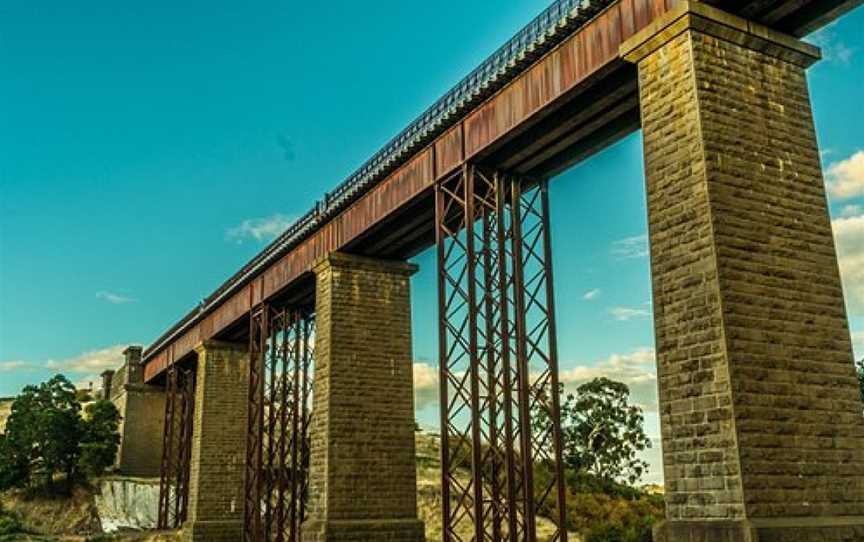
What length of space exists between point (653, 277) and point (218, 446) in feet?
82.7

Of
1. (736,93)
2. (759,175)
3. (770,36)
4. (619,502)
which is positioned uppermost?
(770,36)

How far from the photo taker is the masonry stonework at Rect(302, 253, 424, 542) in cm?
2231

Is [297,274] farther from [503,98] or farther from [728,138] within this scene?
[728,138]

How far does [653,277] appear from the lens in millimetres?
13148

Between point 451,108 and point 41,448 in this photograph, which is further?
point 41,448

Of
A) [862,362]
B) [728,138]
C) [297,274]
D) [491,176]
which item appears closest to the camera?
[728,138]

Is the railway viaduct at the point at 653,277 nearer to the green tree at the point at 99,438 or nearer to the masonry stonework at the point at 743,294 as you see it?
the masonry stonework at the point at 743,294

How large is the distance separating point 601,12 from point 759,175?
436 centimetres

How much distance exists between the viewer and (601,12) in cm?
1532

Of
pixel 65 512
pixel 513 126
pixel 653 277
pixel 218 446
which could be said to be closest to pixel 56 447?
pixel 65 512

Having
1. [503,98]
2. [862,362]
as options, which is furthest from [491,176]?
[862,362]

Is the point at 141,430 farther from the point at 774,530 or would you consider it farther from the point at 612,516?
the point at 774,530

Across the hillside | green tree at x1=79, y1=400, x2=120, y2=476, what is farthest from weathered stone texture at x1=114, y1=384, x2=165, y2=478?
the hillside

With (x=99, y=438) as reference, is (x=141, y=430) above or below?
above
